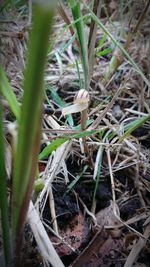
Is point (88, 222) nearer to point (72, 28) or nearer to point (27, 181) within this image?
point (27, 181)

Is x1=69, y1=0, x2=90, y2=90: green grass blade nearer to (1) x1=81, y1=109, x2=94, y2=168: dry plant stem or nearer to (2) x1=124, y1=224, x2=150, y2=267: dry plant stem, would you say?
(1) x1=81, y1=109, x2=94, y2=168: dry plant stem

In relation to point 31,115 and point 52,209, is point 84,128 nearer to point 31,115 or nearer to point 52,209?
point 52,209

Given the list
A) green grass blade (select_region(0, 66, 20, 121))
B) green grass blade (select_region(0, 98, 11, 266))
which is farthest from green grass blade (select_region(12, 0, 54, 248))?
green grass blade (select_region(0, 66, 20, 121))

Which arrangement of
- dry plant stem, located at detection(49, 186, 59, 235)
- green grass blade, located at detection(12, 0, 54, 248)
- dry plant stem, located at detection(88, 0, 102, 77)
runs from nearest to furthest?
green grass blade, located at detection(12, 0, 54, 248)
dry plant stem, located at detection(49, 186, 59, 235)
dry plant stem, located at detection(88, 0, 102, 77)

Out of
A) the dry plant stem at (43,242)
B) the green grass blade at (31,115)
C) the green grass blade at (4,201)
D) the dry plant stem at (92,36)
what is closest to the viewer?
the green grass blade at (31,115)

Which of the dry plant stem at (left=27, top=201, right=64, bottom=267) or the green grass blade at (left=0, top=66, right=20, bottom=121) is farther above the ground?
the green grass blade at (left=0, top=66, right=20, bottom=121)

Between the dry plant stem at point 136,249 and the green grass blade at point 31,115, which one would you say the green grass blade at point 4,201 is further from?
the dry plant stem at point 136,249

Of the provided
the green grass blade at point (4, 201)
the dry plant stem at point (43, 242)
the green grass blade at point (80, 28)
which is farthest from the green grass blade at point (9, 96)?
the green grass blade at point (80, 28)

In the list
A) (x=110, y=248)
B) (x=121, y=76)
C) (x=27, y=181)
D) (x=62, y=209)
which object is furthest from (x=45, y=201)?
(x=121, y=76)

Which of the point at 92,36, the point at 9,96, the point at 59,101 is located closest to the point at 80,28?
the point at 92,36
